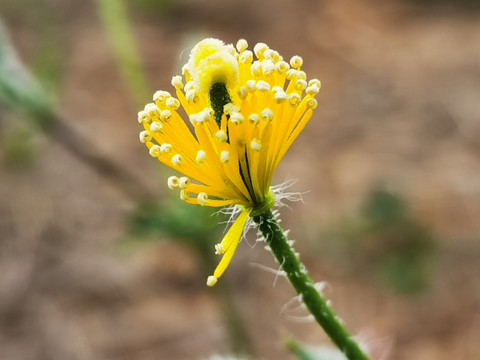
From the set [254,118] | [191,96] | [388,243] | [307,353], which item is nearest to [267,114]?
[254,118]

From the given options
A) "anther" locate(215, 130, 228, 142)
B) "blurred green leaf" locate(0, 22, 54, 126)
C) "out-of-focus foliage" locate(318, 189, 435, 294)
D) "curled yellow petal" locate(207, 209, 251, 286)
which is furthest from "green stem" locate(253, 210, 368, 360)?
"out-of-focus foliage" locate(318, 189, 435, 294)

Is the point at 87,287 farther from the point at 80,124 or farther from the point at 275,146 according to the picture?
the point at 275,146

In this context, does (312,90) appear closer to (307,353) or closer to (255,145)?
(255,145)

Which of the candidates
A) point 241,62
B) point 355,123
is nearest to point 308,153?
point 355,123

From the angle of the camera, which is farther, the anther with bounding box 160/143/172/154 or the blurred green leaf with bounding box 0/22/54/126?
the blurred green leaf with bounding box 0/22/54/126

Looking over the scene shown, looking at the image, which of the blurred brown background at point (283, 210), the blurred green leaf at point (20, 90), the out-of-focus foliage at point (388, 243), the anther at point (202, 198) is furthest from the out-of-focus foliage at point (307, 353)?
the out-of-focus foliage at point (388, 243)

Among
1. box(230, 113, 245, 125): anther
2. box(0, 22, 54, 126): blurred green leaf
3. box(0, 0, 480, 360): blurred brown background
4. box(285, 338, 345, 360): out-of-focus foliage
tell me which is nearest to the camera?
box(230, 113, 245, 125): anther

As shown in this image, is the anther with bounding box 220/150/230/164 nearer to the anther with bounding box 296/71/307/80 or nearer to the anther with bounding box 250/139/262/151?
the anther with bounding box 250/139/262/151

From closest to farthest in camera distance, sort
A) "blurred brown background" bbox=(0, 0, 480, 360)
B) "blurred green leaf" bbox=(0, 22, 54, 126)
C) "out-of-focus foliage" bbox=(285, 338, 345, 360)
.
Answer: "out-of-focus foliage" bbox=(285, 338, 345, 360) → "blurred green leaf" bbox=(0, 22, 54, 126) → "blurred brown background" bbox=(0, 0, 480, 360)
